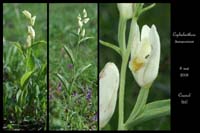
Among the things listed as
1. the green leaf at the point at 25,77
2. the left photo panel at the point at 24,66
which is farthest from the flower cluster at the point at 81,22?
the green leaf at the point at 25,77

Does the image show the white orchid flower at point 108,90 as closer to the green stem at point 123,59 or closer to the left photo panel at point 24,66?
the green stem at point 123,59

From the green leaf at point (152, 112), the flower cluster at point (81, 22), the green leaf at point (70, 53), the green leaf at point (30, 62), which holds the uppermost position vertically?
the flower cluster at point (81, 22)

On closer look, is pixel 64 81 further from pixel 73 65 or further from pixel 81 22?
pixel 81 22
